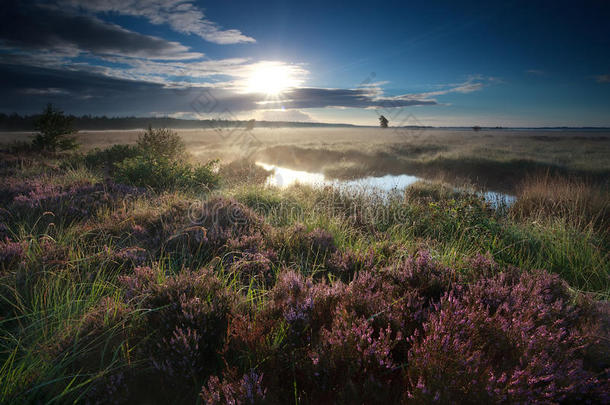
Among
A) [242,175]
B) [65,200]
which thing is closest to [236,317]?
[65,200]

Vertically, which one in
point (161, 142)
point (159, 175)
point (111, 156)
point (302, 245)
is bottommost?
point (302, 245)

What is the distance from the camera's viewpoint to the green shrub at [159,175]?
422 inches

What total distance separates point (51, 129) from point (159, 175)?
15049 mm

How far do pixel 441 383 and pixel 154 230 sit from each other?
5.62 meters

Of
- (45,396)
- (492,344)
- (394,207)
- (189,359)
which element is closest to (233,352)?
(189,359)

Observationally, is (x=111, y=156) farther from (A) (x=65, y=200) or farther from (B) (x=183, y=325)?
(B) (x=183, y=325)

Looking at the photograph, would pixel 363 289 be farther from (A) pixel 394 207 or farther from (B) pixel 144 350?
(A) pixel 394 207

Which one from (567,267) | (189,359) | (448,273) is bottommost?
(567,267)

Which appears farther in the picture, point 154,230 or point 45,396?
point 154,230

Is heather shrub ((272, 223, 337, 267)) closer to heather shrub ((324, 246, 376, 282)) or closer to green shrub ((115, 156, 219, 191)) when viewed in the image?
heather shrub ((324, 246, 376, 282))

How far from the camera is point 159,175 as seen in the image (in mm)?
11039

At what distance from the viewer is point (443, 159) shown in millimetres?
33500

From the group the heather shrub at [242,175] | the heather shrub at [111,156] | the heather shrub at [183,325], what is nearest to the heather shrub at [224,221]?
the heather shrub at [183,325]

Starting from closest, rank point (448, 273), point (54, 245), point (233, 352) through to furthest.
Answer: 1. point (233, 352)
2. point (448, 273)
3. point (54, 245)
